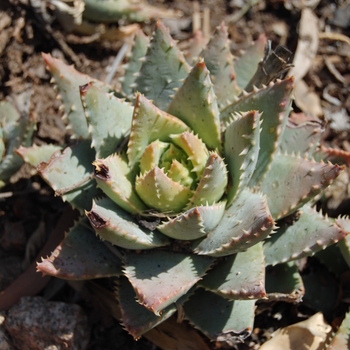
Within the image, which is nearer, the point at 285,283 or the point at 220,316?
the point at 220,316

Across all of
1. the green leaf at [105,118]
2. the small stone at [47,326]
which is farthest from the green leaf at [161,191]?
the small stone at [47,326]

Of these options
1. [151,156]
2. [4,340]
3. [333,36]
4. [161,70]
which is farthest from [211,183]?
[333,36]

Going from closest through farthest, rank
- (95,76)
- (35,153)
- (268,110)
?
(268,110), (35,153), (95,76)

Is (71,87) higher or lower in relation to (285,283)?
higher

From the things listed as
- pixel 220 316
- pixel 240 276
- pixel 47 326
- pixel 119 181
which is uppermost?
pixel 119 181

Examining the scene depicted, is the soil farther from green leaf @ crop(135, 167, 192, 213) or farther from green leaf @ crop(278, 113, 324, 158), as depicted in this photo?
green leaf @ crop(135, 167, 192, 213)

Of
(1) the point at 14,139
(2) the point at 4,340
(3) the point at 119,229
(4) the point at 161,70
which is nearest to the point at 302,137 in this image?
(4) the point at 161,70

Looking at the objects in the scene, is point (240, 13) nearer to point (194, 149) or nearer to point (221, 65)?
point (221, 65)

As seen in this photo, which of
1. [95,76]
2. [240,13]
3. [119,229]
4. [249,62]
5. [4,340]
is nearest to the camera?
[119,229]
